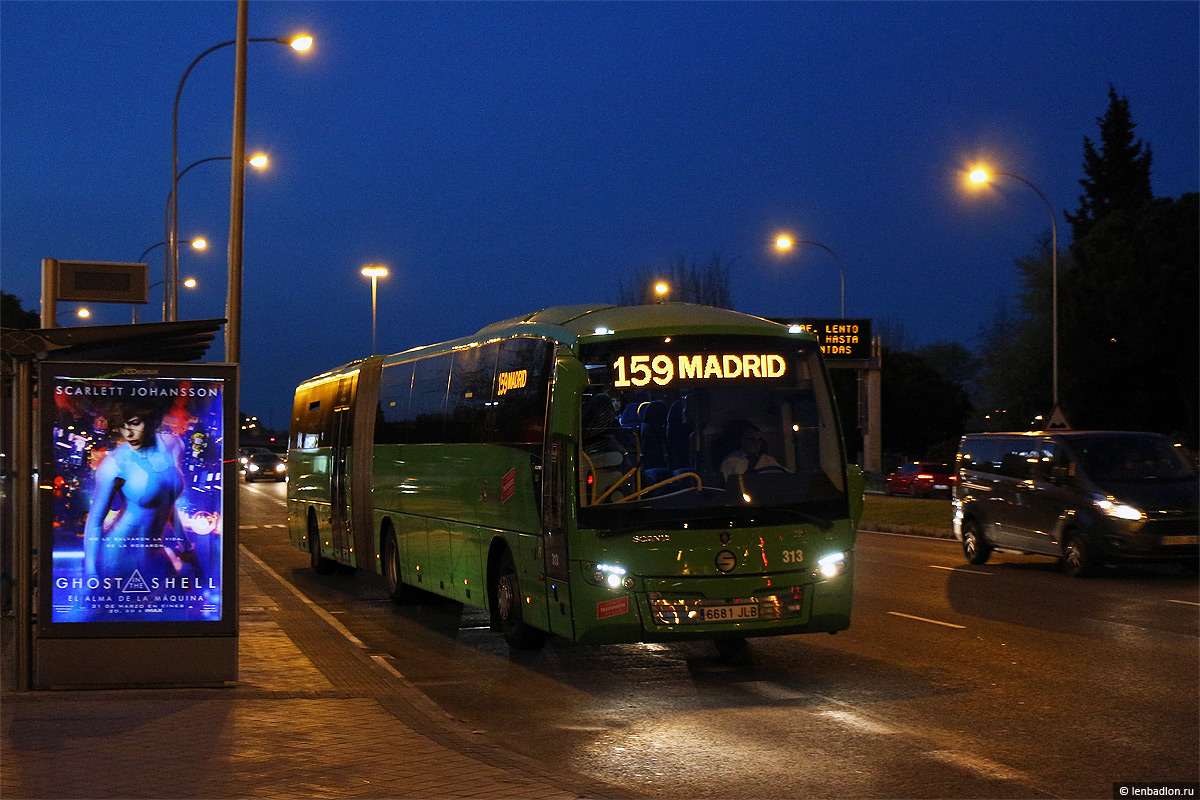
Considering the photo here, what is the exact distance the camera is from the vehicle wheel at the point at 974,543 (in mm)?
21328

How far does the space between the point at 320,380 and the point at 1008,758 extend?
16731 millimetres

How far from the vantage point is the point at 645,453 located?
11.2 m

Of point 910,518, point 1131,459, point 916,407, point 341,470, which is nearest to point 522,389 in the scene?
point 341,470

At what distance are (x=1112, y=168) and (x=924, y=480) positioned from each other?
112ft

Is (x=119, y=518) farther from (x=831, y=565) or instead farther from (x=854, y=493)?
(x=854, y=493)

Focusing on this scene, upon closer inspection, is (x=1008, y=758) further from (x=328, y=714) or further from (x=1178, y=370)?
(x=1178, y=370)

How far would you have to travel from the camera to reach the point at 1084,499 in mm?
18766

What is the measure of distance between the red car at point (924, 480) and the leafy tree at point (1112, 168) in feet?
95.9

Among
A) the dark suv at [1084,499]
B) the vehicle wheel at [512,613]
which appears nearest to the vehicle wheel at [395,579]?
the vehicle wheel at [512,613]

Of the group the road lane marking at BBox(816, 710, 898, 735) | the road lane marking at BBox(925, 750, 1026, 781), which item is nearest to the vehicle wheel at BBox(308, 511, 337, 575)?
the road lane marking at BBox(816, 710, 898, 735)

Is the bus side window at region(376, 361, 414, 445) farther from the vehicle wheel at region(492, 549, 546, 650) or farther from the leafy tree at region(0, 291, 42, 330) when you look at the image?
the leafy tree at region(0, 291, 42, 330)

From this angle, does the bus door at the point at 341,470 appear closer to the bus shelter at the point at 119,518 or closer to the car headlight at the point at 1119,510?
the bus shelter at the point at 119,518

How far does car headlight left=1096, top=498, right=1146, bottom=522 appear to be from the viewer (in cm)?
1817

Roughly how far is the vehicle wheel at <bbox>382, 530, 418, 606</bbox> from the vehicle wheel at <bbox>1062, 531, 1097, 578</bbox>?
29.3ft
